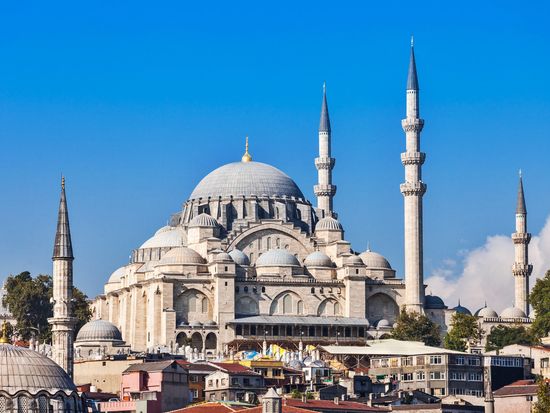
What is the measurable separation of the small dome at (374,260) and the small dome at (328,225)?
111 inches

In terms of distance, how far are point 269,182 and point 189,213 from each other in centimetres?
454

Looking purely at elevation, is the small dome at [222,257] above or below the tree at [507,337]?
above

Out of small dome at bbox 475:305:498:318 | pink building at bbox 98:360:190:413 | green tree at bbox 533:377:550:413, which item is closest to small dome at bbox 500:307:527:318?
small dome at bbox 475:305:498:318

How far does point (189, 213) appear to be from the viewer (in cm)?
11538

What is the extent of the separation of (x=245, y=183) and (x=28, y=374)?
64861 millimetres

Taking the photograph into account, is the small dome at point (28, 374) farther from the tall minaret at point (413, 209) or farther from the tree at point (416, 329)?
the tall minaret at point (413, 209)

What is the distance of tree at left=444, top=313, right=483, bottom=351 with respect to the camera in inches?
3986

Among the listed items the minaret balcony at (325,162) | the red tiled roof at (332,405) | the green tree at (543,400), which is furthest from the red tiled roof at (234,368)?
the minaret balcony at (325,162)

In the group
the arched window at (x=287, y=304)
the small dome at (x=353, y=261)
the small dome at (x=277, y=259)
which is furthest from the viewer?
the small dome at (x=353, y=261)

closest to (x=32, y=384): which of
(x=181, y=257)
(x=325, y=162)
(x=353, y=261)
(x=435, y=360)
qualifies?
(x=435, y=360)

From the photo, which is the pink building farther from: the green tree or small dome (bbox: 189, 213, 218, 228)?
small dome (bbox: 189, 213, 218, 228)

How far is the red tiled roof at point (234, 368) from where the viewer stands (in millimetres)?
78438

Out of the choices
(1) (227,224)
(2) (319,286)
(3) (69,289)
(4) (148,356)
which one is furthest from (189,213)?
(3) (69,289)

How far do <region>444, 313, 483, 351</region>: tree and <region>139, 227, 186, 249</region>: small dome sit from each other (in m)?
15.9
